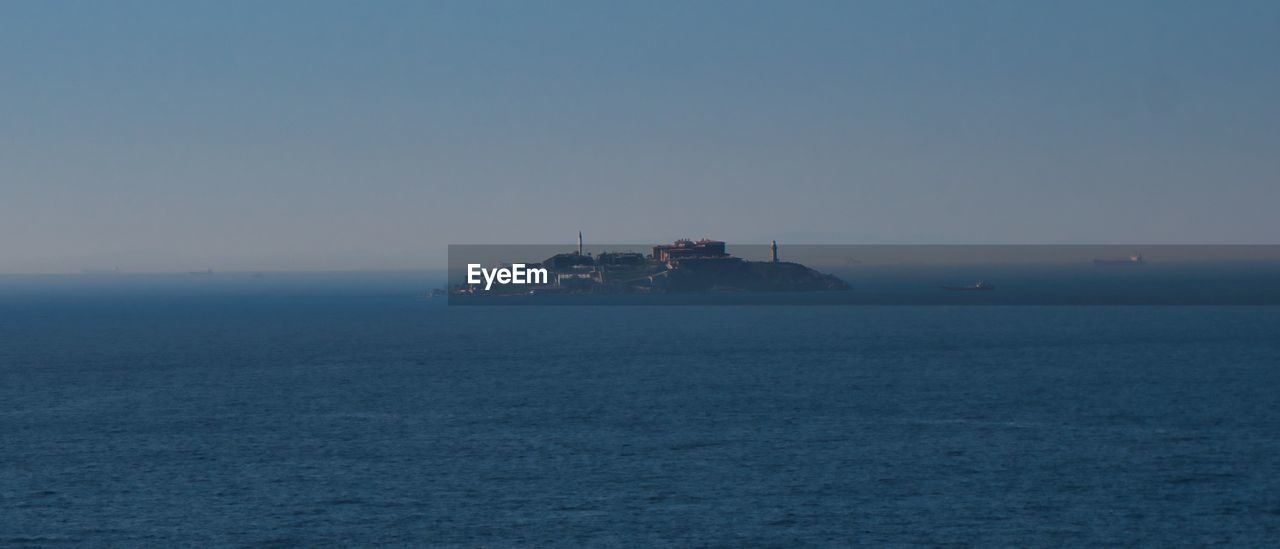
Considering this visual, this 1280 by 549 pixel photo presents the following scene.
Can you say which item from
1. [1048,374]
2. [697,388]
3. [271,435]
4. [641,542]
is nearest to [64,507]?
[271,435]

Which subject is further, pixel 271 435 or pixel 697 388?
pixel 697 388

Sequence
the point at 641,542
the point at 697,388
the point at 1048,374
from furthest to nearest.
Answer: the point at 1048,374 < the point at 697,388 < the point at 641,542

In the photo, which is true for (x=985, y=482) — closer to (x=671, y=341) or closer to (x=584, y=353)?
(x=584, y=353)

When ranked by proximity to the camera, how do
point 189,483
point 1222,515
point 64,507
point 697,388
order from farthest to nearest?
point 697,388
point 189,483
point 64,507
point 1222,515

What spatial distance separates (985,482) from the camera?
4912cm

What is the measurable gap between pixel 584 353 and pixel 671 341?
21446 millimetres

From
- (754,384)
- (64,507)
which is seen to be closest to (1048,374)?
(754,384)

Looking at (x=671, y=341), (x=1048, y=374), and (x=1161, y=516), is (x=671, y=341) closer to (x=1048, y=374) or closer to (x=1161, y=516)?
(x=1048, y=374)

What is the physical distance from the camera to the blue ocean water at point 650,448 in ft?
140

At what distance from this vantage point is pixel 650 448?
57812mm

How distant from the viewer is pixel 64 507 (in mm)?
46188

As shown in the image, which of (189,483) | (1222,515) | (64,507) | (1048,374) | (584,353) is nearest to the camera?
(1222,515)

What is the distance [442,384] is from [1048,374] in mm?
47726

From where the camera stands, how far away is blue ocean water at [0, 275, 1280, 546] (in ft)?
140
